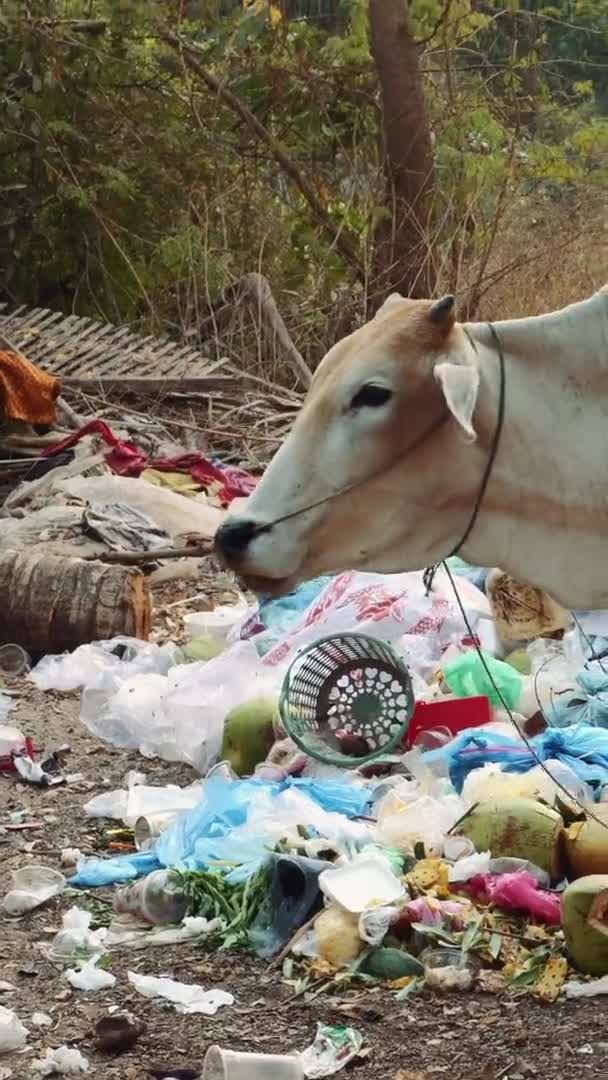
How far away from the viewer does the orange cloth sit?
802 centimetres

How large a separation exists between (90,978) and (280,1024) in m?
0.46

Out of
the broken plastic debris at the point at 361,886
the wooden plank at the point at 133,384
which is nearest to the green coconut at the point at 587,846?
the broken plastic debris at the point at 361,886

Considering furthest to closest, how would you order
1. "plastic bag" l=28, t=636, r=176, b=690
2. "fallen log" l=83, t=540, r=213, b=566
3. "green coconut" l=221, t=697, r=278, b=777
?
"fallen log" l=83, t=540, r=213, b=566 < "plastic bag" l=28, t=636, r=176, b=690 < "green coconut" l=221, t=697, r=278, b=777

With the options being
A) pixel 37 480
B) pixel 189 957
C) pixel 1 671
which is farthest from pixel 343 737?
pixel 37 480

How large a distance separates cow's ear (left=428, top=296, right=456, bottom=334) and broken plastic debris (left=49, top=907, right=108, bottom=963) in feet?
5.86

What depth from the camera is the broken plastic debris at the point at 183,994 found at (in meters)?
3.24

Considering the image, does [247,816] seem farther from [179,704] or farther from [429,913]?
[179,704]

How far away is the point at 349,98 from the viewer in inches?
441

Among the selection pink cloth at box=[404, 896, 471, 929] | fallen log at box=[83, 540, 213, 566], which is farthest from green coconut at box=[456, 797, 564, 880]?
fallen log at box=[83, 540, 213, 566]

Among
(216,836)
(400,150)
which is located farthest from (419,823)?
(400,150)

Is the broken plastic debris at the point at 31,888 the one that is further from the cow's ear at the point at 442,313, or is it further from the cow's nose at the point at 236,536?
the cow's ear at the point at 442,313

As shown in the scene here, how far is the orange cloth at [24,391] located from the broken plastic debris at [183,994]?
5067 millimetres

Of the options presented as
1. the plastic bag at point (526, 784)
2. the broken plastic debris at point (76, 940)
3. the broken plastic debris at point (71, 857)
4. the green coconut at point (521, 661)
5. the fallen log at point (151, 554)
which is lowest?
the fallen log at point (151, 554)

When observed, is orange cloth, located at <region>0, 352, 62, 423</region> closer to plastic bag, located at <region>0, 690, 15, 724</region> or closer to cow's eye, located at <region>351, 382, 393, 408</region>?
plastic bag, located at <region>0, 690, 15, 724</region>
